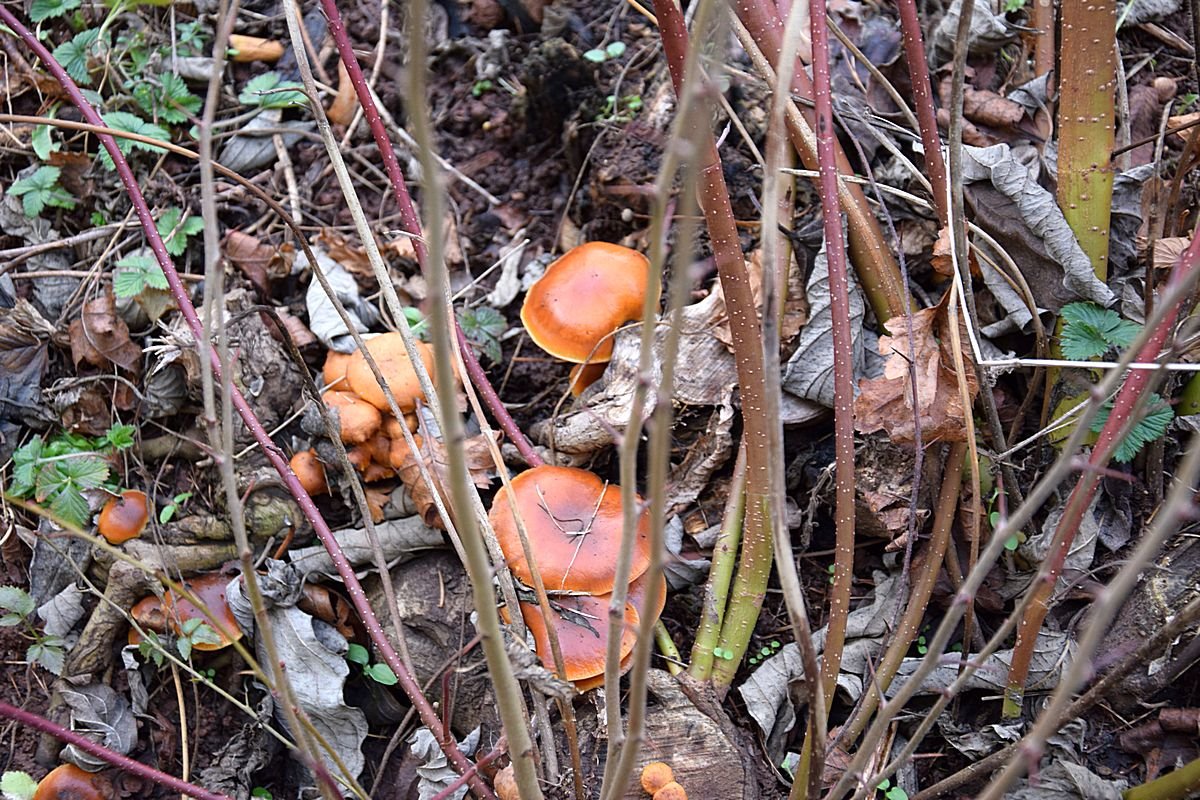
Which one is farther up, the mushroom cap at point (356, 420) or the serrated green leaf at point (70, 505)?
the mushroom cap at point (356, 420)

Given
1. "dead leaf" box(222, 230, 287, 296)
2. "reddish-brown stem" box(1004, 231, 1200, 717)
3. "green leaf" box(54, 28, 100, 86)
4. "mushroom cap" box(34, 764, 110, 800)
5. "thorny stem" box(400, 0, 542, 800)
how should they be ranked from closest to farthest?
1. "thorny stem" box(400, 0, 542, 800)
2. "reddish-brown stem" box(1004, 231, 1200, 717)
3. "mushroom cap" box(34, 764, 110, 800)
4. "dead leaf" box(222, 230, 287, 296)
5. "green leaf" box(54, 28, 100, 86)

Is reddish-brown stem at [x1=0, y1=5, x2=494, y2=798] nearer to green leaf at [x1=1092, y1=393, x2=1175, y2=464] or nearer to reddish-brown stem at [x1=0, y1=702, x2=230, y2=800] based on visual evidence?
reddish-brown stem at [x1=0, y1=702, x2=230, y2=800]

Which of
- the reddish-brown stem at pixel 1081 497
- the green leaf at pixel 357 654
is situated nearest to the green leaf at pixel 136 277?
the green leaf at pixel 357 654

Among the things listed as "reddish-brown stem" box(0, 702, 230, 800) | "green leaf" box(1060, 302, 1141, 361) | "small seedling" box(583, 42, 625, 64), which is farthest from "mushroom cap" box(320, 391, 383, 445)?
"green leaf" box(1060, 302, 1141, 361)

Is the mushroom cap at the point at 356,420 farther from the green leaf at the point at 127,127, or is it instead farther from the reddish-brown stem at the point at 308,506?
the green leaf at the point at 127,127

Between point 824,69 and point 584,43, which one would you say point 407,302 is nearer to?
point 584,43
